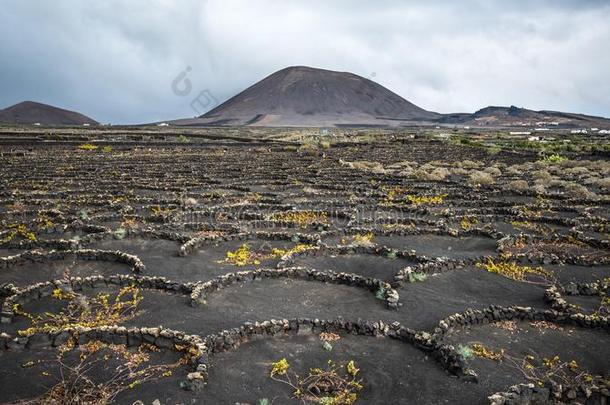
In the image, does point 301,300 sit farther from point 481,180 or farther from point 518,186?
point 481,180

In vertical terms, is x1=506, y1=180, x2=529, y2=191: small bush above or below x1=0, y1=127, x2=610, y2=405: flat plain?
above

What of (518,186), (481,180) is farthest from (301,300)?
(481,180)

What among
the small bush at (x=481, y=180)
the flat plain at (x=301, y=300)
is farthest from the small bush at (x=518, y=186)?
the flat plain at (x=301, y=300)

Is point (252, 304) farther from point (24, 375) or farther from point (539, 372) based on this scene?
point (539, 372)

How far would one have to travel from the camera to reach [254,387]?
934cm

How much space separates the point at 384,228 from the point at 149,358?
1389 cm

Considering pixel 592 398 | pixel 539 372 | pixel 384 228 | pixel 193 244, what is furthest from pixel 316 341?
pixel 384 228

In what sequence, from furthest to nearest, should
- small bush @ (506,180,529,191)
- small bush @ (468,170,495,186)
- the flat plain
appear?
small bush @ (468,170,495,186), small bush @ (506,180,529,191), the flat plain

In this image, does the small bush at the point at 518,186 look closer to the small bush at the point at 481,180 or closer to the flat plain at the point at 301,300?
the small bush at the point at 481,180

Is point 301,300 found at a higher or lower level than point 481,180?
lower

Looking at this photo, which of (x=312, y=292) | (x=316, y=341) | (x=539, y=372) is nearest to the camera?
(x=539, y=372)

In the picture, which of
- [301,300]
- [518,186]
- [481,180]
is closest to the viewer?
[301,300]

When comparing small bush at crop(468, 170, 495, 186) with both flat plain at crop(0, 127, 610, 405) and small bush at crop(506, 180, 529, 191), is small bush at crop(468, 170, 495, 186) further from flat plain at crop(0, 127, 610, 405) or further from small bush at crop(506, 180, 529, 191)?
flat plain at crop(0, 127, 610, 405)

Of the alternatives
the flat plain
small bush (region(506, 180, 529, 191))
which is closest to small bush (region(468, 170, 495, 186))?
small bush (region(506, 180, 529, 191))
